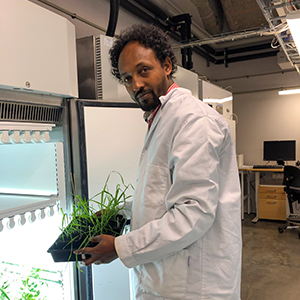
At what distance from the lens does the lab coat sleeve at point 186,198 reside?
2.65 feet

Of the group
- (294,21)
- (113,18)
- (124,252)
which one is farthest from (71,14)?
(124,252)

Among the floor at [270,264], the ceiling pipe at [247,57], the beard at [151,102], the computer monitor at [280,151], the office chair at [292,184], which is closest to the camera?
the beard at [151,102]

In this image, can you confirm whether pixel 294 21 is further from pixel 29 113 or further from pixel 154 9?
pixel 154 9

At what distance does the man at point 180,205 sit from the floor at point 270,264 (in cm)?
204

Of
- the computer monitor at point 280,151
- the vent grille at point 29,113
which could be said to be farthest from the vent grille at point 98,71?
the computer monitor at point 280,151

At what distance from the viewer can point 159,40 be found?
3.54 ft

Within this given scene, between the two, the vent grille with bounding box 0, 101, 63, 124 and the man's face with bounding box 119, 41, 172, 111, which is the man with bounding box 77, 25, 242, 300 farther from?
the vent grille with bounding box 0, 101, 63, 124

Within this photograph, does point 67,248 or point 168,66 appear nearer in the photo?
point 67,248

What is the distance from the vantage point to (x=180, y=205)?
81 centimetres

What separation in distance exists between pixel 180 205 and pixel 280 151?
4799mm

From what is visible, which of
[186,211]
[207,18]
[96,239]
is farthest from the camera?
[207,18]

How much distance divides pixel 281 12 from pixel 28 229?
91.7 inches

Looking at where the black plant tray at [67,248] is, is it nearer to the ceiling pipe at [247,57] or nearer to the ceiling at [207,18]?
the ceiling at [207,18]

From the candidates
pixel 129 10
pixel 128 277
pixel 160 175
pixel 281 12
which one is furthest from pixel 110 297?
pixel 129 10
